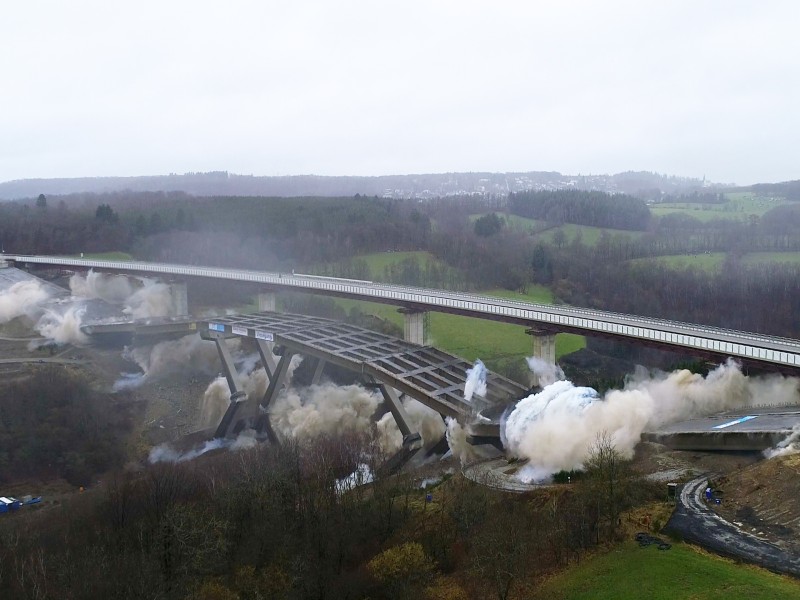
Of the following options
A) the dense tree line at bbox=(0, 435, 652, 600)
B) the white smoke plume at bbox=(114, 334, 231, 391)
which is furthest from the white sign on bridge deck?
the white smoke plume at bbox=(114, 334, 231, 391)

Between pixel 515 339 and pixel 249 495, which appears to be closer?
pixel 249 495

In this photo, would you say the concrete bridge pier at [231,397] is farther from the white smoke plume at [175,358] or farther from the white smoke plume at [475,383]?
the white smoke plume at [475,383]

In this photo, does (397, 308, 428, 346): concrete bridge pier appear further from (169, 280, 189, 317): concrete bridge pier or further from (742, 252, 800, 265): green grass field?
(742, 252, 800, 265): green grass field

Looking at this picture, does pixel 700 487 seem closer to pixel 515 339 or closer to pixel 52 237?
pixel 515 339

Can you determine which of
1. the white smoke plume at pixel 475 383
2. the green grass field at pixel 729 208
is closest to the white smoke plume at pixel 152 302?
the white smoke plume at pixel 475 383

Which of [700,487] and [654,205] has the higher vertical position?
[654,205]

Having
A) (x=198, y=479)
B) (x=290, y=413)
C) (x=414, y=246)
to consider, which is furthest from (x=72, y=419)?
(x=414, y=246)

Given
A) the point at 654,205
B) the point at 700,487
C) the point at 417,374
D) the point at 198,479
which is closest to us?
the point at 700,487
